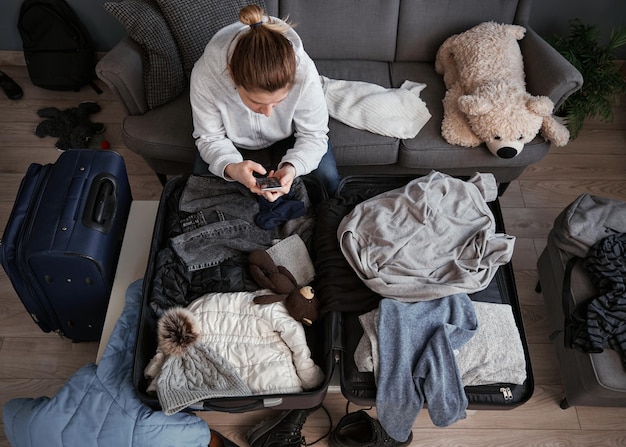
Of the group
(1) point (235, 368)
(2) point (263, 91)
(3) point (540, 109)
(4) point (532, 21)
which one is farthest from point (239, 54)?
(4) point (532, 21)

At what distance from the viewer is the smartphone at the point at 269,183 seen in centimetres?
127

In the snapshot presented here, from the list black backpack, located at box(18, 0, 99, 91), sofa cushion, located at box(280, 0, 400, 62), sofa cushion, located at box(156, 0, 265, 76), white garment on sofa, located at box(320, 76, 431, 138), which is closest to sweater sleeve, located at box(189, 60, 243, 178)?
sofa cushion, located at box(156, 0, 265, 76)

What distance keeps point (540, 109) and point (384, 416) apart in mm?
1152

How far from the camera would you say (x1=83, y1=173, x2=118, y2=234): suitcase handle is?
132cm

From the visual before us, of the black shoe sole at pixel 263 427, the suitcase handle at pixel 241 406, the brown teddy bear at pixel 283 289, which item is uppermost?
the brown teddy bear at pixel 283 289

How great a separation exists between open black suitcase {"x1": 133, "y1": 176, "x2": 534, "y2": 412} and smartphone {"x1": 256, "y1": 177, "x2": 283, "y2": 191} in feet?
0.56

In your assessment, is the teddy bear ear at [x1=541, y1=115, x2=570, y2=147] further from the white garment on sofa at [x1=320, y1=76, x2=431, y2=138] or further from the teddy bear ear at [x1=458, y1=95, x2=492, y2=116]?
the white garment on sofa at [x1=320, y1=76, x2=431, y2=138]

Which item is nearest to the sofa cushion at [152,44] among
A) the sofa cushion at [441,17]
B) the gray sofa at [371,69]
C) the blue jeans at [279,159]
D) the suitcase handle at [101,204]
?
the gray sofa at [371,69]

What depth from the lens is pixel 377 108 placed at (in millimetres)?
1723

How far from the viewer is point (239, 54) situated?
1.06 metres

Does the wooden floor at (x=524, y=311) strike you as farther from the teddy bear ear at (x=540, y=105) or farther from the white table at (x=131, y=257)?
the teddy bear ear at (x=540, y=105)

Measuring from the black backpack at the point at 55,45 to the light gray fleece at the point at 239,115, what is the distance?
1.23 meters

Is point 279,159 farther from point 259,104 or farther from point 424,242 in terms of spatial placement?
point 424,242

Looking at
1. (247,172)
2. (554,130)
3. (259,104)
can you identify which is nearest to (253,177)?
(247,172)
